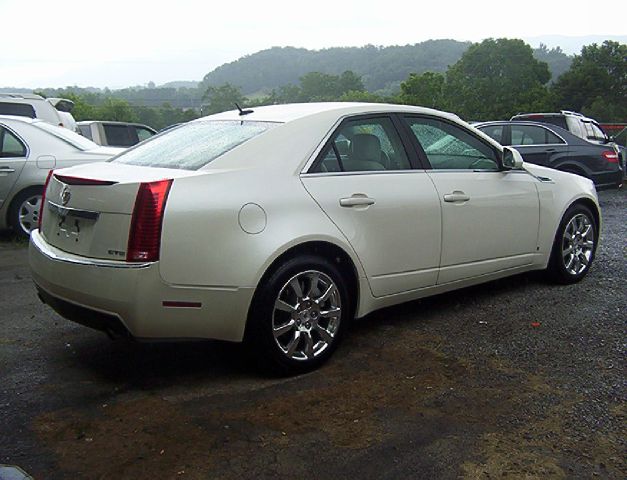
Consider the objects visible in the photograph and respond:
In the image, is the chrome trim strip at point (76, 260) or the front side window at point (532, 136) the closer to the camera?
the chrome trim strip at point (76, 260)

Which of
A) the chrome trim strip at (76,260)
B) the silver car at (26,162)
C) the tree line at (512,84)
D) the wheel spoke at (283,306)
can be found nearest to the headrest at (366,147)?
the wheel spoke at (283,306)

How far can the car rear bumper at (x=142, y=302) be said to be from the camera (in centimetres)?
331

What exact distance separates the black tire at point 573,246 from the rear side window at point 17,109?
31.6ft

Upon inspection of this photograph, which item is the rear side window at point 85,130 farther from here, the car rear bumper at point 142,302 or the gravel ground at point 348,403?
the car rear bumper at point 142,302

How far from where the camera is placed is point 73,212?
3617mm

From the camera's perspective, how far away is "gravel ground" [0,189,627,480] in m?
2.81

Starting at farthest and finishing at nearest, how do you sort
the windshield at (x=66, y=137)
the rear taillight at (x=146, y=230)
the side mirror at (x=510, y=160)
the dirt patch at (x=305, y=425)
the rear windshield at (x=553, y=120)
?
the rear windshield at (x=553, y=120), the windshield at (x=66, y=137), the side mirror at (x=510, y=160), the rear taillight at (x=146, y=230), the dirt patch at (x=305, y=425)

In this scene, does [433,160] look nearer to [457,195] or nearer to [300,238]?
[457,195]

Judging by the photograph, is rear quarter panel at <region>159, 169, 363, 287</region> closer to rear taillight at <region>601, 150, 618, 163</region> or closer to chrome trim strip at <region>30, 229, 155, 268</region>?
chrome trim strip at <region>30, 229, 155, 268</region>

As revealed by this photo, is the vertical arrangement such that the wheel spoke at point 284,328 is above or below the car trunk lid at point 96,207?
below

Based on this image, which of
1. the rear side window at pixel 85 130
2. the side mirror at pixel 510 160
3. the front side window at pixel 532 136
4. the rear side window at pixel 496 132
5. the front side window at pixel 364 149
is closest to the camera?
the front side window at pixel 364 149

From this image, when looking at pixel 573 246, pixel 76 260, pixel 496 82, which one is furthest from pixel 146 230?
pixel 496 82

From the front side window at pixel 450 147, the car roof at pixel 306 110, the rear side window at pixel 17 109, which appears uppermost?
the car roof at pixel 306 110

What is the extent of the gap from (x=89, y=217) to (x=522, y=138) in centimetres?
1015
